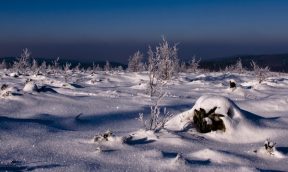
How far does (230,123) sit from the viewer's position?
Result: 4.90m

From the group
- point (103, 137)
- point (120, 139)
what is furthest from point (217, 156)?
point (103, 137)

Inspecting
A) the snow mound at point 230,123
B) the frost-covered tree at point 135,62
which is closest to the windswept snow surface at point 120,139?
the snow mound at point 230,123

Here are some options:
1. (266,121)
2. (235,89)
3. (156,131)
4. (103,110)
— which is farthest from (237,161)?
(235,89)

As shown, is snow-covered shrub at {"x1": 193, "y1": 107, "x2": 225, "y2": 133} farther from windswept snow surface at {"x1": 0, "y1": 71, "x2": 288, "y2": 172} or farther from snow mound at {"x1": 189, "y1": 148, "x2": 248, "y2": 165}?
snow mound at {"x1": 189, "y1": 148, "x2": 248, "y2": 165}

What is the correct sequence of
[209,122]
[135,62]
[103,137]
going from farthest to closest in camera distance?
[135,62] → [209,122] → [103,137]

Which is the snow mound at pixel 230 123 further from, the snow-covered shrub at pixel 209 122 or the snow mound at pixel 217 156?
the snow mound at pixel 217 156

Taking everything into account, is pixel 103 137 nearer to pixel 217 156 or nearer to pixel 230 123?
pixel 217 156

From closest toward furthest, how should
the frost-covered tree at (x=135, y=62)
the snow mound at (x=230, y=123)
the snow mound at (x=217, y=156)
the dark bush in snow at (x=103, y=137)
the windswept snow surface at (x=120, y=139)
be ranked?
the windswept snow surface at (x=120, y=139) < the snow mound at (x=217, y=156) < the dark bush in snow at (x=103, y=137) < the snow mound at (x=230, y=123) < the frost-covered tree at (x=135, y=62)

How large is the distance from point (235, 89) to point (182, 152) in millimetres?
6410

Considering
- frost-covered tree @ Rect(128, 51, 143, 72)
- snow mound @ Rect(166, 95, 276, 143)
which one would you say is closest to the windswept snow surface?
snow mound @ Rect(166, 95, 276, 143)

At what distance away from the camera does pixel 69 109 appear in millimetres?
6109

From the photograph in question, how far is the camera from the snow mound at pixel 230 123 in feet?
15.9

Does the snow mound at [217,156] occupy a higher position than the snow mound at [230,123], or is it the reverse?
the snow mound at [230,123]

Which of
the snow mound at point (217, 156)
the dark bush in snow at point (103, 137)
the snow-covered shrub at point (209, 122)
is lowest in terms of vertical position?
the snow mound at point (217, 156)
